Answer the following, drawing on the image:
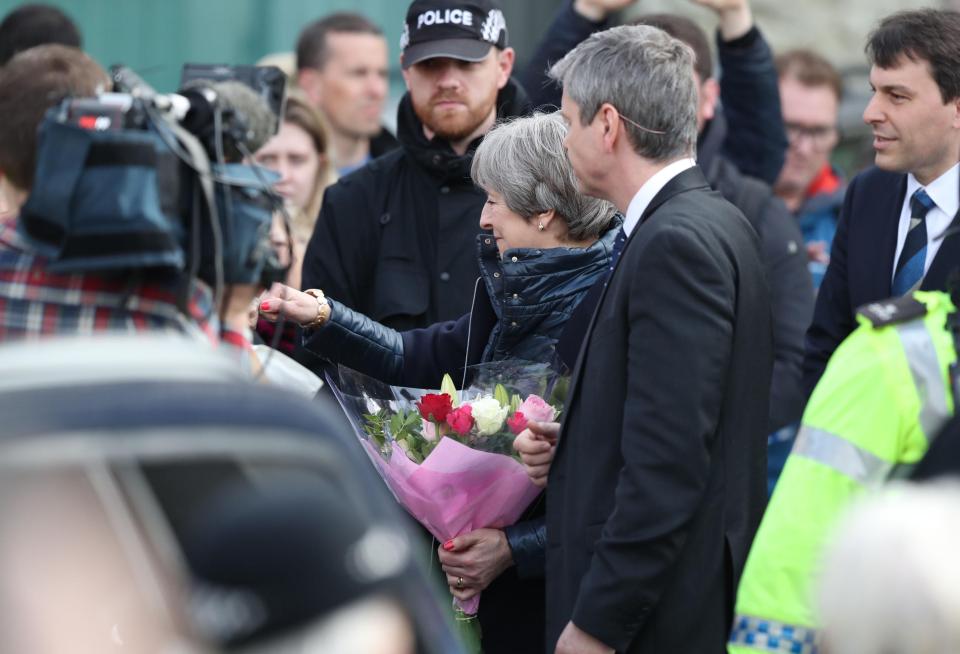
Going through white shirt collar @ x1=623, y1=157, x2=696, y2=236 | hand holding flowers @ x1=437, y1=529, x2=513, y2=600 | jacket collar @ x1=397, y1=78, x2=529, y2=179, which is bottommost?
hand holding flowers @ x1=437, y1=529, x2=513, y2=600

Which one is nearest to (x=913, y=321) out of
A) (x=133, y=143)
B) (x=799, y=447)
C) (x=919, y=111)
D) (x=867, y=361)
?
(x=867, y=361)

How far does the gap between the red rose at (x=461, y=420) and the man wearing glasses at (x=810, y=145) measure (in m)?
3.84

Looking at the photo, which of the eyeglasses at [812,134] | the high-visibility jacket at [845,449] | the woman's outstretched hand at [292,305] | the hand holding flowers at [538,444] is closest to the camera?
the high-visibility jacket at [845,449]

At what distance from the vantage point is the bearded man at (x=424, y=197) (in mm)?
4902

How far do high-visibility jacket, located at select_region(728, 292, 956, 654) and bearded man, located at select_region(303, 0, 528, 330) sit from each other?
2298mm

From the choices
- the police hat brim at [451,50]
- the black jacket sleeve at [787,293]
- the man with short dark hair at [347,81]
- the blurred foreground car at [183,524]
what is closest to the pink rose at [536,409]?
the police hat brim at [451,50]

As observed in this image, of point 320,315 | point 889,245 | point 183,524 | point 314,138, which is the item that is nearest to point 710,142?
point 889,245

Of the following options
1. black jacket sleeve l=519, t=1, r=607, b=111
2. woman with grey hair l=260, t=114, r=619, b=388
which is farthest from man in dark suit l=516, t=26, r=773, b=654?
black jacket sleeve l=519, t=1, r=607, b=111

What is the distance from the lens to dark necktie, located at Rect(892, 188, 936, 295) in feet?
14.1

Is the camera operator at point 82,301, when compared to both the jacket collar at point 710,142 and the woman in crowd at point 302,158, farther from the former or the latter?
the woman in crowd at point 302,158

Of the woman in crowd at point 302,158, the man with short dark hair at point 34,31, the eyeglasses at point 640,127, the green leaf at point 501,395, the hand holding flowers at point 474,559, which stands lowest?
the hand holding flowers at point 474,559

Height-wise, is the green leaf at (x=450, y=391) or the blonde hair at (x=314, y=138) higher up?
the green leaf at (x=450, y=391)

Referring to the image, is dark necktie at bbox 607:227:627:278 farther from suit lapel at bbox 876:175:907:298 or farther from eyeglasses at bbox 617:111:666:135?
suit lapel at bbox 876:175:907:298

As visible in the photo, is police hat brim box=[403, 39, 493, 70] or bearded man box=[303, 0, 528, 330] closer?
bearded man box=[303, 0, 528, 330]
